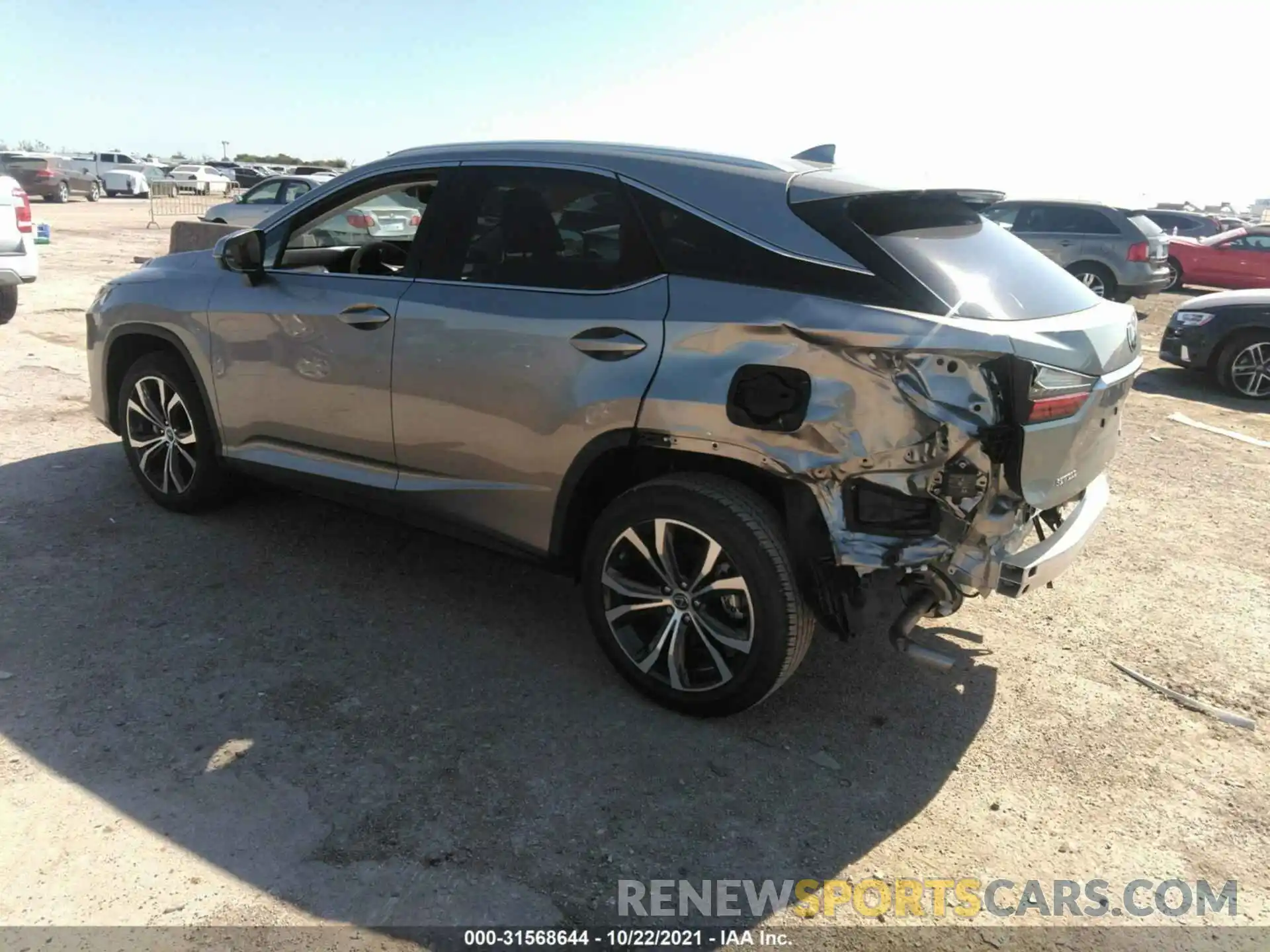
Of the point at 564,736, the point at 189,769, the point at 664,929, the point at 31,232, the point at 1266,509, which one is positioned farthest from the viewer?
the point at 31,232

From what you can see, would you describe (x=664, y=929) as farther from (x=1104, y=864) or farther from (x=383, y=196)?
(x=383, y=196)

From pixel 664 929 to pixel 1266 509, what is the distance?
202 inches

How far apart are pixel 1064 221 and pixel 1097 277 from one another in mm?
1069

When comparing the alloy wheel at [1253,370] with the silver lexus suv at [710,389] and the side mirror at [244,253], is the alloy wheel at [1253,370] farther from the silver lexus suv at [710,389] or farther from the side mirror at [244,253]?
the side mirror at [244,253]

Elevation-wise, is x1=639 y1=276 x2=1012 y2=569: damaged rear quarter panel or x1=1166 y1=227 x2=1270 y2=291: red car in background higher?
x1=1166 y1=227 x2=1270 y2=291: red car in background

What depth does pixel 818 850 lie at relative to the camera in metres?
2.72

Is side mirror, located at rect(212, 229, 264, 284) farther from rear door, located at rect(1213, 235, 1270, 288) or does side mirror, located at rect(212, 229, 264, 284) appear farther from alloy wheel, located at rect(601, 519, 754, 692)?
rear door, located at rect(1213, 235, 1270, 288)

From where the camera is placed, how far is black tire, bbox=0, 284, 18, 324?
374 inches

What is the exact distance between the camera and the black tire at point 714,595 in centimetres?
302

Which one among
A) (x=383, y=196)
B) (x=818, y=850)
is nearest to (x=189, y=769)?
(x=818, y=850)

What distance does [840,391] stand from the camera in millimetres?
2850

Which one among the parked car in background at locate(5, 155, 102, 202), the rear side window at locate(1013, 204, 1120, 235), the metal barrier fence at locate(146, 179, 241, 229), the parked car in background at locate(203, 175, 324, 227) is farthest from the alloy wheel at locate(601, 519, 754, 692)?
the parked car in background at locate(5, 155, 102, 202)

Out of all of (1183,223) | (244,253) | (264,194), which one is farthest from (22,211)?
(1183,223)

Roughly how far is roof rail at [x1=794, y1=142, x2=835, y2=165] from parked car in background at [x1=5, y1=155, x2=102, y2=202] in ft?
113
